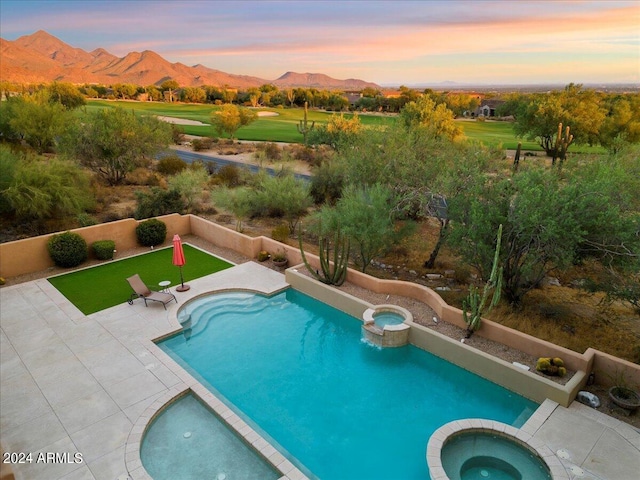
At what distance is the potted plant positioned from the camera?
1740cm

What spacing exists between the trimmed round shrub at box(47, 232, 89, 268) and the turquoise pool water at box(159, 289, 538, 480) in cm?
631

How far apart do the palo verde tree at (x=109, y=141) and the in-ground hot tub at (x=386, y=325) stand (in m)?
21.6

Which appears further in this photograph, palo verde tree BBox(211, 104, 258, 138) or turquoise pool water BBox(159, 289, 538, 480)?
palo verde tree BBox(211, 104, 258, 138)

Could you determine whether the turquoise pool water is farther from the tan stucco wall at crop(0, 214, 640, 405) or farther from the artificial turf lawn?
the artificial turf lawn

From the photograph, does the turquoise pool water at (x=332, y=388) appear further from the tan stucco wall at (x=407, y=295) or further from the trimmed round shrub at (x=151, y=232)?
the trimmed round shrub at (x=151, y=232)

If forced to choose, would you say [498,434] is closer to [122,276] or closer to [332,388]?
[332,388]

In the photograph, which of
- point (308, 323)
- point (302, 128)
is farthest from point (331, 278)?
point (302, 128)

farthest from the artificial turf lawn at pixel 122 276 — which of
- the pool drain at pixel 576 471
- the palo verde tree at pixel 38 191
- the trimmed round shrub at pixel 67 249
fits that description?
the pool drain at pixel 576 471

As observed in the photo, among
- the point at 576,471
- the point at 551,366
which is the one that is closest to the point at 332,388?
the point at 576,471

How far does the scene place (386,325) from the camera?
12.6 m

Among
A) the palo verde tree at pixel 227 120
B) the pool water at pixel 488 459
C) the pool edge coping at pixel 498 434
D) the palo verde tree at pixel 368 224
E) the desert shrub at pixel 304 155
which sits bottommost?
the pool water at pixel 488 459

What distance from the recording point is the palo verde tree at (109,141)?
87.5ft

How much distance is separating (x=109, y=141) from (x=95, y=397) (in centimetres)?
2112

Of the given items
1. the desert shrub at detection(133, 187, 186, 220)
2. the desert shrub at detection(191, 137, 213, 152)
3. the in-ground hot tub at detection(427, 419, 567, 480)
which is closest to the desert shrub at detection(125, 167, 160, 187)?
the desert shrub at detection(133, 187, 186, 220)
